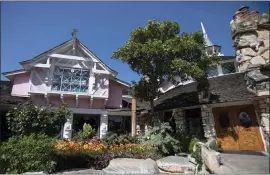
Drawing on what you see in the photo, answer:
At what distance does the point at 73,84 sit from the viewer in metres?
12.0

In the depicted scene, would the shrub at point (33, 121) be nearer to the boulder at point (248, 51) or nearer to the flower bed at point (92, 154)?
the flower bed at point (92, 154)

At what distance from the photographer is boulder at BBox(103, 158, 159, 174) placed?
19.6 ft

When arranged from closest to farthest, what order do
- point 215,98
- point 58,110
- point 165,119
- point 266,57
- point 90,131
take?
point 266,57, point 58,110, point 215,98, point 90,131, point 165,119

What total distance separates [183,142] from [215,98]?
277 cm

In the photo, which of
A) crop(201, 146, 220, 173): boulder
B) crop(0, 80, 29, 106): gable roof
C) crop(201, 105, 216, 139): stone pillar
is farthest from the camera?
crop(0, 80, 29, 106): gable roof

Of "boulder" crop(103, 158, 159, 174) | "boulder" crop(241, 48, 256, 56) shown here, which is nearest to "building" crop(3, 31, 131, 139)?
"boulder" crop(103, 158, 159, 174)

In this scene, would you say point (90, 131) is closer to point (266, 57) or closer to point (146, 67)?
point (146, 67)

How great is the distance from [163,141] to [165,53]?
4110 mm

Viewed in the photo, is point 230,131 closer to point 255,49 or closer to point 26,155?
point 255,49

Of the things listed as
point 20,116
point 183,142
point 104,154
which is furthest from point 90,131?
point 183,142

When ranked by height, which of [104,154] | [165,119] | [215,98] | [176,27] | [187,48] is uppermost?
[176,27]

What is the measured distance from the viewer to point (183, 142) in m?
8.48

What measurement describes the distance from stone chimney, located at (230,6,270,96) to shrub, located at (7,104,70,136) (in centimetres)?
665

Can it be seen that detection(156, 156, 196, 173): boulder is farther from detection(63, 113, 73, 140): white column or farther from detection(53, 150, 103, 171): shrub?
detection(63, 113, 73, 140): white column
